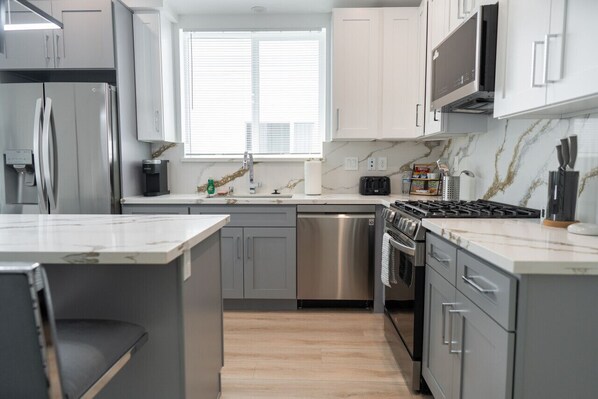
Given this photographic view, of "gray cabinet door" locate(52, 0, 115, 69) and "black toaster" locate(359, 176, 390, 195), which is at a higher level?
"gray cabinet door" locate(52, 0, 115, 69)

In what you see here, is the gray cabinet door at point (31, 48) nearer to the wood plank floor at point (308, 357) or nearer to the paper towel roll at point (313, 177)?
the paper towel roll at point (313, 177)

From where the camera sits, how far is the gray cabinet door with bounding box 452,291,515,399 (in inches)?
44.4

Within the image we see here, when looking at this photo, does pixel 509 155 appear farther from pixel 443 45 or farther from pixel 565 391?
pixel 565 391

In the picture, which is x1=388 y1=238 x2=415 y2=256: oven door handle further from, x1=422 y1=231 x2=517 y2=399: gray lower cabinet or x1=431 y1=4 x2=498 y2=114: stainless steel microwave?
x1=431 y1=4 x2=498 y2=114: stainless steel microwave

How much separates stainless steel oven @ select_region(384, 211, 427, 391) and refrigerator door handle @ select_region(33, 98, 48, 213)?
8.37ft

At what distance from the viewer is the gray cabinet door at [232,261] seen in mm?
3053

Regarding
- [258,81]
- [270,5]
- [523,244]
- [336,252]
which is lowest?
[336,252]

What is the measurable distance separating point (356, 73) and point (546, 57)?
193 cm

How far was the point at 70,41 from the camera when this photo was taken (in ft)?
9.70

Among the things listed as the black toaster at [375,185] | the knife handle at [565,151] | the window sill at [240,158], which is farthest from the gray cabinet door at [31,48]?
the knife handle at [565,151]

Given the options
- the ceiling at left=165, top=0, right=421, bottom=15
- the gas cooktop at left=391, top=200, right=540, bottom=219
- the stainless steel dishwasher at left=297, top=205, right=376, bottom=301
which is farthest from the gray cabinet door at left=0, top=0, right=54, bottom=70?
the gas cooktop at left=391, top=200, right=540, bottom=219

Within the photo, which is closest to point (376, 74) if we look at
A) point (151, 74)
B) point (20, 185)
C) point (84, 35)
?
point (151, 74)

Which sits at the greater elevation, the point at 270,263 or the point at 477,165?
the point at 477,165

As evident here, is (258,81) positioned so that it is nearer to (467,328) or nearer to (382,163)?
(382,163)
